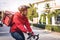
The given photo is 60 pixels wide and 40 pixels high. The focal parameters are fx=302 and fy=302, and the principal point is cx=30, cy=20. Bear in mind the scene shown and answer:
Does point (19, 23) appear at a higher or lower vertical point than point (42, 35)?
higher

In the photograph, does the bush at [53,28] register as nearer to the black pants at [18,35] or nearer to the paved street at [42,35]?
the paved street at [42,35]

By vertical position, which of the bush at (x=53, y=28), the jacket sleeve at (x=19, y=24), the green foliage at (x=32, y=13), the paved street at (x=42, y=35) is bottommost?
the paved street at (x=42, y=35)

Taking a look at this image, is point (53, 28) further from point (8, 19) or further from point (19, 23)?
point (8, 19)

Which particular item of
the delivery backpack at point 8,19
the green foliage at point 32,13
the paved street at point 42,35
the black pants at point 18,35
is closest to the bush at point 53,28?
the paved street at point 42,35

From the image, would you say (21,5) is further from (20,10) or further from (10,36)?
(10,36)

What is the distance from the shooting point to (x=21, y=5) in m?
3.35

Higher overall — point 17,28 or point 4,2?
point 4,2

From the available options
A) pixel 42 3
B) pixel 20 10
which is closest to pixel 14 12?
pixel 20 10

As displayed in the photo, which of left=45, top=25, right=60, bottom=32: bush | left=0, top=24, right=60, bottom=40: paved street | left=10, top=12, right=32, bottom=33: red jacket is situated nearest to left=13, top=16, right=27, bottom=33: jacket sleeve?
left=10, top=12, right=32, bottom=33: red jacket

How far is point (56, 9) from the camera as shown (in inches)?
132

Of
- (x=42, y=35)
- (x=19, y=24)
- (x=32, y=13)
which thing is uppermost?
(x=32, y=13)

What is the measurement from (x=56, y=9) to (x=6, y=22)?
0.57 meters

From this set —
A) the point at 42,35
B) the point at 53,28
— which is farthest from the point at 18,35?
the point at 53,28

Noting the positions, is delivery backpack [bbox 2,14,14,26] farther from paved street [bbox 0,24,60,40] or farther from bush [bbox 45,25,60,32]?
bush [bbox 45,25,60,32]
